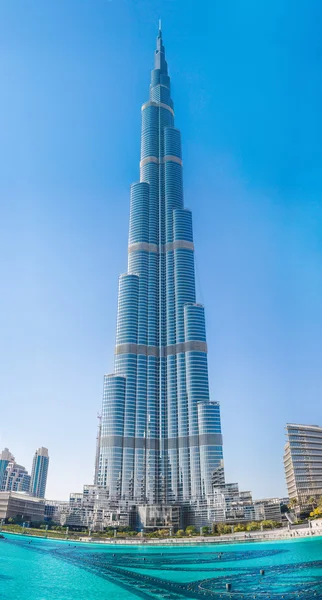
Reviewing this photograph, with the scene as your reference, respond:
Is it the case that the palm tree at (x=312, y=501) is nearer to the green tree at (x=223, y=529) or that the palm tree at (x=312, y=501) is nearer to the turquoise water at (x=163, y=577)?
the green tree at (x=223, y=529)

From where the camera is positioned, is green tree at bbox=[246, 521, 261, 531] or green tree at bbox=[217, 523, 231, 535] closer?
green tree at bbox=[246, 521, 261, 531]

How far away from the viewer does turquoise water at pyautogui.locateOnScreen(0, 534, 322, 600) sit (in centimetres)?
5922

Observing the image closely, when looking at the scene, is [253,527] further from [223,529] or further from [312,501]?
[312,501]

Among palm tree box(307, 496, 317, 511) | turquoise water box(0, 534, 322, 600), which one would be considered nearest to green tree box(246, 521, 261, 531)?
palm tree box(307, 496, 317, 511)

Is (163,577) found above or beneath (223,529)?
beneath

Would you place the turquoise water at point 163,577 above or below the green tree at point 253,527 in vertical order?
below

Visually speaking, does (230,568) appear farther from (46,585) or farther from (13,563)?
(13,563)

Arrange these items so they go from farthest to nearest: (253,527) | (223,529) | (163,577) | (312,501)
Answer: (223,529), (312,501), (253,527), (163,577)

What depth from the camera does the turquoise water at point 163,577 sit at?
59.2 m

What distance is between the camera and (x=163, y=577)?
240ft

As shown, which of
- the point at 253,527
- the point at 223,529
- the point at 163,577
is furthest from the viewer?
the point at 223,529

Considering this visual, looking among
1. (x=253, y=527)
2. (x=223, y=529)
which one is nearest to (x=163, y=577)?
(x=253, y=527)

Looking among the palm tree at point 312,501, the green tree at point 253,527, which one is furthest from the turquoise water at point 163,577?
the palm tree at point 312,501

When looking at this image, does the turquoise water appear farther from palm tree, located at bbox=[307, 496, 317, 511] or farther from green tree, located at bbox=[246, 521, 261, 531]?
palm tree, located at bbox=[307, 496, 317, 511]
